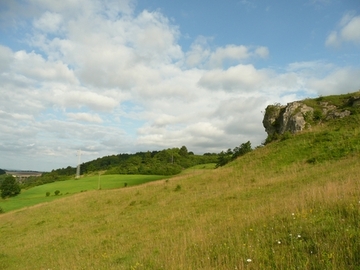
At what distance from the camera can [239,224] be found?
9258mm

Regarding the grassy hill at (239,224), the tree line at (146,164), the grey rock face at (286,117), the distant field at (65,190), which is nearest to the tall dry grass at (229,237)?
the grassy hill at (239,224)

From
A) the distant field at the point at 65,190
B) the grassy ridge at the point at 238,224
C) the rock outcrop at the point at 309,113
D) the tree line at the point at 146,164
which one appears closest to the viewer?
the grassy ridge at the point at 238,224

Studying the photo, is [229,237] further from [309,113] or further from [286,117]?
[286,117]

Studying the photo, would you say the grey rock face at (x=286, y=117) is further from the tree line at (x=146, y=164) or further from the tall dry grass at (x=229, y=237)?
the tree line at (x=146, y=164)

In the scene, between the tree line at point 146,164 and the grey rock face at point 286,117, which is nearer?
the grey rock face at point 286,117

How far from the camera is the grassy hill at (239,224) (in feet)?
19.6

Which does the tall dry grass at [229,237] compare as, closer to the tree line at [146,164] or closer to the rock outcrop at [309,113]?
the rock outcrop at [309,113]

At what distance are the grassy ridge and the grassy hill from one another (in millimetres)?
33

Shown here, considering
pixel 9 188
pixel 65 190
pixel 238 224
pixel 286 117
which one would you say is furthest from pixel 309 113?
pixel 9 188

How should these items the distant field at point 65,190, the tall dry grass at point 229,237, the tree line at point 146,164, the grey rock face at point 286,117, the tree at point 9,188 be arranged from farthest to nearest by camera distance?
the tree line at point 146,164 < the tree at point 9,188 < the distant field at point 65,190 < the grey rock face at point 286,117 < the tall dry grass at point 229,237

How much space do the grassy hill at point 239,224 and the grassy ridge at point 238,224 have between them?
3 cm

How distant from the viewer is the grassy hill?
Result: 5.99m

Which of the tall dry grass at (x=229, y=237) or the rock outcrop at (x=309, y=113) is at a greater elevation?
the rock outcrop at (x=309, y=113)

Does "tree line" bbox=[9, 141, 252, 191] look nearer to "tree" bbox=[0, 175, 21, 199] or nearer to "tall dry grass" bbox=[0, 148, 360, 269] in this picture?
"tree" bbox=[0, 175, 21, 199]
